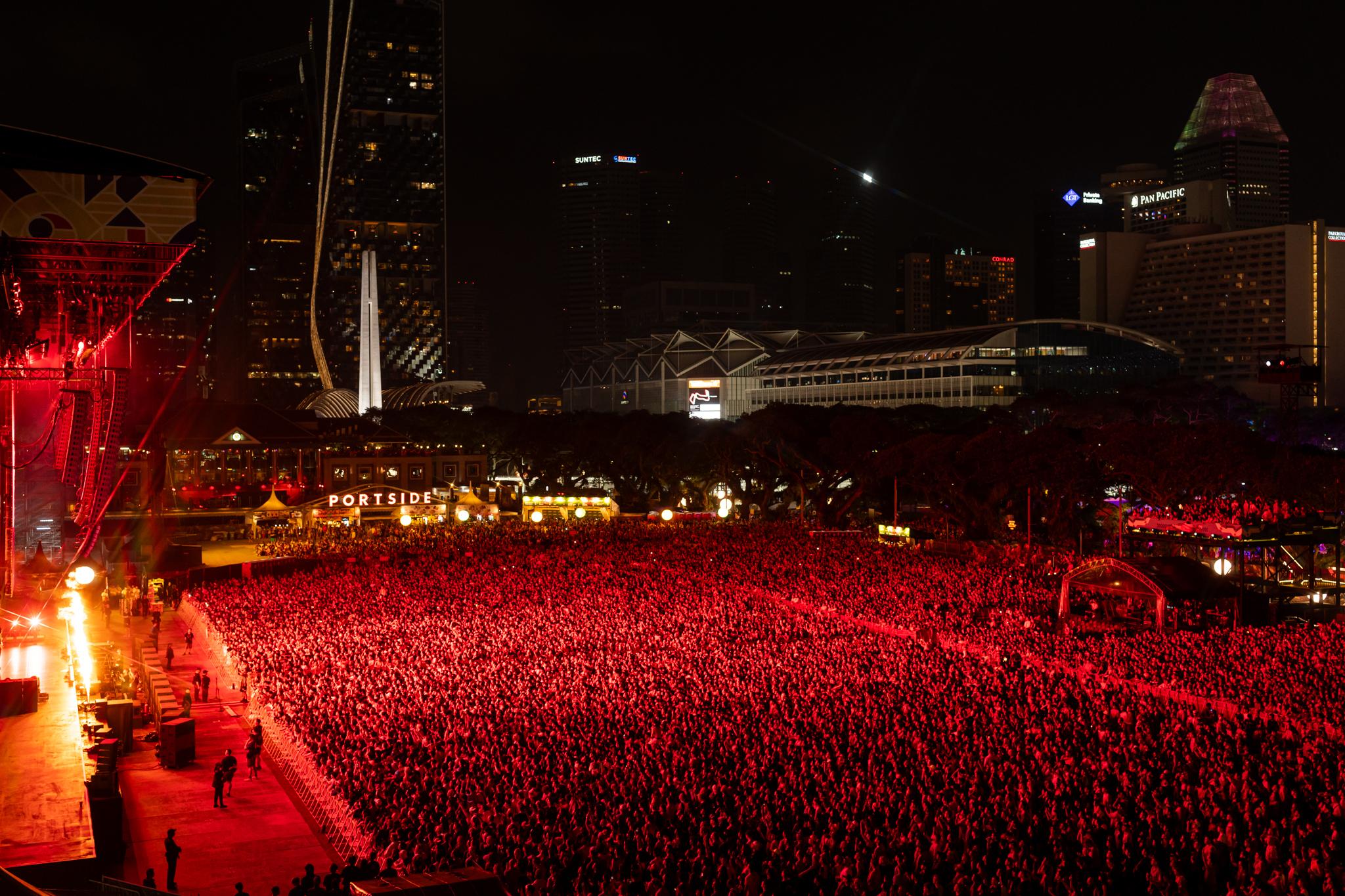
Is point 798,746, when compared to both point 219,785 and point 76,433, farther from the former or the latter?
point 76,433

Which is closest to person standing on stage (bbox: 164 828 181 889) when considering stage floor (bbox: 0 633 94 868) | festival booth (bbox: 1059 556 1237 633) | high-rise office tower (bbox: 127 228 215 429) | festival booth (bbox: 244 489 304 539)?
stage floor (bbox: 0 633 94 868)

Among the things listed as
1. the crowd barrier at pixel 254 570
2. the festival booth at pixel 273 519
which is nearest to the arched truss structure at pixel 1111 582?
the crowd barrier at pixel 254 570

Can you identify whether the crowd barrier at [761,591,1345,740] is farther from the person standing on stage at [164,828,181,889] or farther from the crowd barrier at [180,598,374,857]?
the person standing on stage at [164,828,181,889]

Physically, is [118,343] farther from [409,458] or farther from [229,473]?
[229,473]

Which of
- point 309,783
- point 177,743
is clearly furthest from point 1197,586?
point 177,743

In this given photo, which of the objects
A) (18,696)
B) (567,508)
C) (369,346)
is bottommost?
(18,696)

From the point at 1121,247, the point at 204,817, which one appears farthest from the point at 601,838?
the point at 1121,247

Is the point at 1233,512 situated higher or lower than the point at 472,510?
higher
